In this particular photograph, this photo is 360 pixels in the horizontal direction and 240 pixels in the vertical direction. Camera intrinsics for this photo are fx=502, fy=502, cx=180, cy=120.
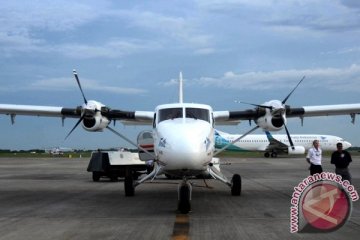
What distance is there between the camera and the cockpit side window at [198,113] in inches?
524

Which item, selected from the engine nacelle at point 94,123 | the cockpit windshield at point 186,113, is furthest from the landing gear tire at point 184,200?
the engine nacelle at point 94,123

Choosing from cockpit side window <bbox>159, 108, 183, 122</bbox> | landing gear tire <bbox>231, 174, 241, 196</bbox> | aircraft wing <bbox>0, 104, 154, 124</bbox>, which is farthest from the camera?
aircraft wing <bbox>0, 104, 154, 124</bbox>

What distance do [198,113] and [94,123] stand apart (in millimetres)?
3859

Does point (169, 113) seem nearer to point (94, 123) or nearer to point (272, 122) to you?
point (94, 123)

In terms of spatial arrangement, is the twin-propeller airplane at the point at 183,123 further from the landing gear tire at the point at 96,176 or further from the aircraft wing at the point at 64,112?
the landing gear tire at the point at 96,176

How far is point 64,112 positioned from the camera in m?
17.1

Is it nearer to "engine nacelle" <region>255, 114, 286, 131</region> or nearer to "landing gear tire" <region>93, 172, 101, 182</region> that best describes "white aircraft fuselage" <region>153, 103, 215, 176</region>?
"engine nacelle" <region>255, 114, 286, 131</region>

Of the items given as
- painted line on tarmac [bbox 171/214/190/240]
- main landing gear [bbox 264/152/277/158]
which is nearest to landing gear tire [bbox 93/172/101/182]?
painted line on tarmac [bbox 171/214/190/240]

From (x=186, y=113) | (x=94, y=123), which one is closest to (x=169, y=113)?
(x=186, y=113)

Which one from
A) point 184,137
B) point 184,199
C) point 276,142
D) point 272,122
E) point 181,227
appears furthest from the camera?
point 276,142

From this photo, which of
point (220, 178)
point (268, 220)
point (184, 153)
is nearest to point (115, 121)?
point (220, 178)

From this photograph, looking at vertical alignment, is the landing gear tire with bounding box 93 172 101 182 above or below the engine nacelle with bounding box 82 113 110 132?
below

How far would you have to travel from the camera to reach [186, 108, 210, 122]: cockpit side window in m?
13.3

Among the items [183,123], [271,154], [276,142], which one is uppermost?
[183,123]
